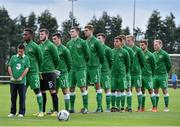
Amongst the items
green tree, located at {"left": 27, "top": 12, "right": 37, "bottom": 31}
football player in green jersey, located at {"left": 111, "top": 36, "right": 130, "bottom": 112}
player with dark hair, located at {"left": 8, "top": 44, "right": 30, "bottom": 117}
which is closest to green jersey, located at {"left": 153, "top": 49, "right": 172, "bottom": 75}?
football player in green jersey, located at {"left": 111, "top": 36, "right": 130, "bottom": 112}

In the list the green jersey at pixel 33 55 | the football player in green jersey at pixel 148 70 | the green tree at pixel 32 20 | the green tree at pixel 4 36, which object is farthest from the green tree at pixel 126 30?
the green jersey at pixel 33 55

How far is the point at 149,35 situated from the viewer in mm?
80188

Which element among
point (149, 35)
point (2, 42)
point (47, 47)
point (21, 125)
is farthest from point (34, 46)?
point (149, 35)

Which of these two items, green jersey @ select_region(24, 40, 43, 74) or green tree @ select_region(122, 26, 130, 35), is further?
green tree @ select_region(122, 26, 130, 35)

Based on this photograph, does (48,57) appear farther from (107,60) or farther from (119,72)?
(119,72)

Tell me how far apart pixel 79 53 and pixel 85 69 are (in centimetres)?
52

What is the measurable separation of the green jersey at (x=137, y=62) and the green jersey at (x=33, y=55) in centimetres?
442

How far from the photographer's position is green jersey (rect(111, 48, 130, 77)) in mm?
21234

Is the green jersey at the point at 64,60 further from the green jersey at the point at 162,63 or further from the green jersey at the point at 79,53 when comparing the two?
the green jersey at the point at 162,63

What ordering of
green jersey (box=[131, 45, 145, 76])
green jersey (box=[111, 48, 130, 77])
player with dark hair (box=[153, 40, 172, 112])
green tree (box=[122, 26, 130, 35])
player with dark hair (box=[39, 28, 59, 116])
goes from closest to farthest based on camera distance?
1. player with dark hair (box=[39, 28, 59, 116])
2. green jersey (box=[111, 48, 130, 77])
3. green jersey (box=[131, 45, 145, 76])
4. player with dark hair (box=[153, 40, 172, 112])
5. green tree (box=[122, 26, 130, 35])

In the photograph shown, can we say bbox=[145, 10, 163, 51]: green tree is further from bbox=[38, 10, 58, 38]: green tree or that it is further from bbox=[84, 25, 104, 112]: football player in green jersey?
bbox=[84, 25, 104, 112]: football player in green jersey

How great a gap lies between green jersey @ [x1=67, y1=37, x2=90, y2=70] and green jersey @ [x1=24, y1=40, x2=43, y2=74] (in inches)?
61.5

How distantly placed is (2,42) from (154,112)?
49.0m

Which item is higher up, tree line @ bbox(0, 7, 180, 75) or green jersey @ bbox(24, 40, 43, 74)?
tree line @ bbox(0, 7, 180, 75)
